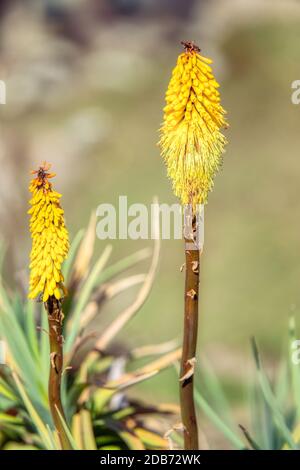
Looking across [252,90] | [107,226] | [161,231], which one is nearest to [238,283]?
[161,231]

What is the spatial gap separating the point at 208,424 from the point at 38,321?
26.3 inches

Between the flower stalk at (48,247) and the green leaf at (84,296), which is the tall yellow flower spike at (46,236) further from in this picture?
the green leaf at (84,296)

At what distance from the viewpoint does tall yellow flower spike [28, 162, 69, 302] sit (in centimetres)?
208

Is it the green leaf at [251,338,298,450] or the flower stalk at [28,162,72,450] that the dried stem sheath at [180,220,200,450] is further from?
the flower stalk at [28,162,72,450]

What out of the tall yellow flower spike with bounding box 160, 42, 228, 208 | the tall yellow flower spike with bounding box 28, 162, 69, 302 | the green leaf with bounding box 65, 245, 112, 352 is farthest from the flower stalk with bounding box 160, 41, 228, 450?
→ the green leaf with bounding box 65, 245, 112, 352

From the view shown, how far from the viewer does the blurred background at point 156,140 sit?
239 cm

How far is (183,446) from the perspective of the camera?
2.36 m

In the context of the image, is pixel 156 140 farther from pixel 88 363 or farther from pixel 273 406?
pixel 273 406

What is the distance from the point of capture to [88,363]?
2441mm

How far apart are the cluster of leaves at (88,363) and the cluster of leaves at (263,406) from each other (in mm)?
150

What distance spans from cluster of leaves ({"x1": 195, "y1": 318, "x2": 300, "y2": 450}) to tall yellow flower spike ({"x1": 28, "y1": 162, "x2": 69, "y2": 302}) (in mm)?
632

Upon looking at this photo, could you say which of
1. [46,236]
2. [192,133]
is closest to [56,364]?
[46,236]

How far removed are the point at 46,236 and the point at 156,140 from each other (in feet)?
1.86
